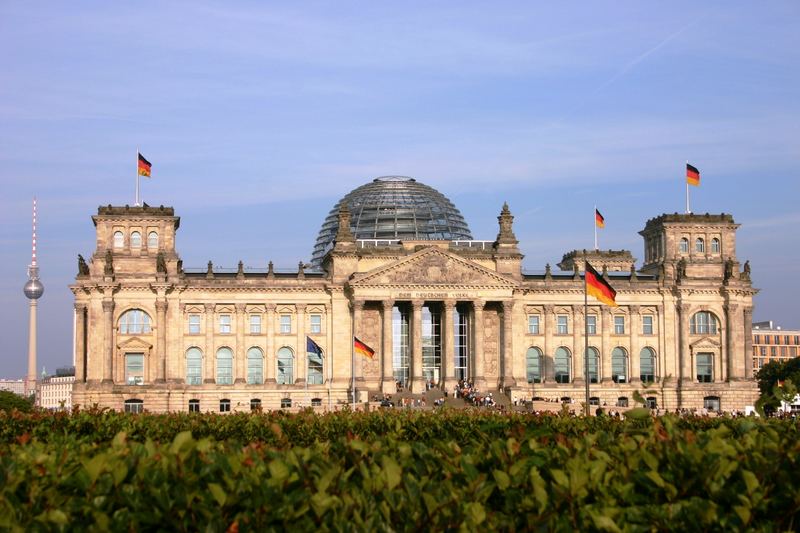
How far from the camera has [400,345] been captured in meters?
113

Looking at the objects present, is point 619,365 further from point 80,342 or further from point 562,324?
point 80,342

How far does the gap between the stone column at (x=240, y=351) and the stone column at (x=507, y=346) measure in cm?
2467

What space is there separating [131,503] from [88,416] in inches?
1163

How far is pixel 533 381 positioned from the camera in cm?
11188

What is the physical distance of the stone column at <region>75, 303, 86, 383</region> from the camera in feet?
345

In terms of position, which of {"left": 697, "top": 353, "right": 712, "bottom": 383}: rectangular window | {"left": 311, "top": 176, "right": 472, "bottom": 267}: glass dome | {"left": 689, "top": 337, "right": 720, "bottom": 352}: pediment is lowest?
{"left": 697, "top": 353, "right": 712, "bottom": 383}: rectangular window

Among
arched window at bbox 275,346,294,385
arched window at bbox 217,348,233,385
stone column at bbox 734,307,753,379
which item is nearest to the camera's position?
arched window at bbox 217,348,233,385

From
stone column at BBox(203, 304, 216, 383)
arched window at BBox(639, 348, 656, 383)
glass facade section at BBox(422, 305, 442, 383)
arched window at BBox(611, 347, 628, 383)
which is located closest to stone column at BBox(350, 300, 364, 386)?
glass facade section at BBox(422, 305, 442, 383)

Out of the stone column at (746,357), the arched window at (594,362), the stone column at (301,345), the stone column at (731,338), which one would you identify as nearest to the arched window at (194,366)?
the stone column at (301,345)

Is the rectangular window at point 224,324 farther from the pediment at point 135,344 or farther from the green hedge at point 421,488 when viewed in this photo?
the green hedge at point 421,488

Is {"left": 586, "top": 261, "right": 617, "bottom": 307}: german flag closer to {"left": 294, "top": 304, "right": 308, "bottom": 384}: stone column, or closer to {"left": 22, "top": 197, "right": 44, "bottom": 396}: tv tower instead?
{"left": 294, "top": 304, "right": 308, "bottom": 384}: stone column

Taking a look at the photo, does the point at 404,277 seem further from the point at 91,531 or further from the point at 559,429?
the point at 91,531

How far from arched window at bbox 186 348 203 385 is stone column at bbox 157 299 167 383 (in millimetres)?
2656

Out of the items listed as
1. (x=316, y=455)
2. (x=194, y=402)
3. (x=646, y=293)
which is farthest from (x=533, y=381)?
(x=316, y=455)
